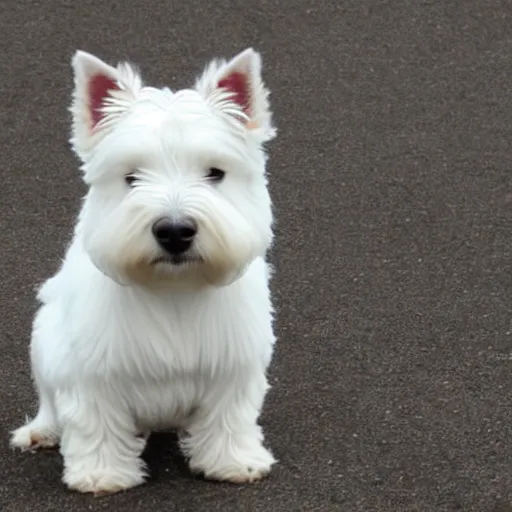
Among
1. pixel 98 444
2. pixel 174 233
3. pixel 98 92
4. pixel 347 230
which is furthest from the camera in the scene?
pixel 347 230

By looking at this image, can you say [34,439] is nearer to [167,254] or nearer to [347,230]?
[167,254]

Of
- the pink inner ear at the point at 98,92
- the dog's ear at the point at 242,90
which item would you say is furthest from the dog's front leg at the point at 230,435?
the pink inner ear at the point at 98,92

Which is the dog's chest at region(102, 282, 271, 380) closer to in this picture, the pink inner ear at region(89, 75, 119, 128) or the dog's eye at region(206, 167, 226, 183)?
the dog's eye at region(206, 167, 226, 183)

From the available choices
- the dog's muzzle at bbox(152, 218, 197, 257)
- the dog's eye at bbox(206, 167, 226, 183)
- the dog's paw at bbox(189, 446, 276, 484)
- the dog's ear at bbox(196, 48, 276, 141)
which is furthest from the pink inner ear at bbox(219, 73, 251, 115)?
the dog's paw at bbox(189, 446, 276, 484)

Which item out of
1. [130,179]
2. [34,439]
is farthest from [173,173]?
[34,439]

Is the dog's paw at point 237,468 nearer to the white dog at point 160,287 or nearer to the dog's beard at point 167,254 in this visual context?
the white dog at point 160,287

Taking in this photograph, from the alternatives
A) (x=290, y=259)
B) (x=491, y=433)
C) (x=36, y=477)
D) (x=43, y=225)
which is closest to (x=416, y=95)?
(x=290, y=259)

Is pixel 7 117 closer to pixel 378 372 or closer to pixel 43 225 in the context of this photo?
pixel 43 225

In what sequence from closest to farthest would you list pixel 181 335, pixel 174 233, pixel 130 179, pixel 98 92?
pixel 174 233, pixel 130 179, pixel 98 92, pixel 181 335
